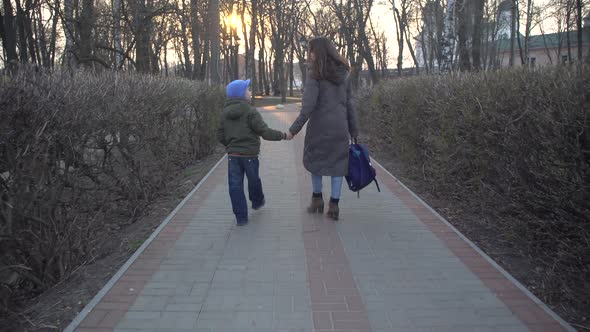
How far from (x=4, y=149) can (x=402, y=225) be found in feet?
12.6

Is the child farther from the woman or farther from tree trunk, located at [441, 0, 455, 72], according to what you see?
tree trunk, located at [441, 0, 455, 72]

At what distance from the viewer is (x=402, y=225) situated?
5.54 metres

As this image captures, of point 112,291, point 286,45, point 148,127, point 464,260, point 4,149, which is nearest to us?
point 4,149

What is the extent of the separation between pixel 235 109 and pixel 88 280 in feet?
7.09

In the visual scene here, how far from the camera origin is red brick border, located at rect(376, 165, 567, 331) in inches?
130

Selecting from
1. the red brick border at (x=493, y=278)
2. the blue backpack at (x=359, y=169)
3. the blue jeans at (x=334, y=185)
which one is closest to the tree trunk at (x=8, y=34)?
the blue jeans at (x=334, y=185)

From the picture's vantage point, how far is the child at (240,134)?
5.30 meters

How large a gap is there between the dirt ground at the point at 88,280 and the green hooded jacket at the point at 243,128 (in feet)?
4.35

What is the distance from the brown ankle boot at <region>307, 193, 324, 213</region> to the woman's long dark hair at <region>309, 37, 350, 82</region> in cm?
137

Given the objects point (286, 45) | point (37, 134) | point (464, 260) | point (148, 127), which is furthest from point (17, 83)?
point (286, 45)

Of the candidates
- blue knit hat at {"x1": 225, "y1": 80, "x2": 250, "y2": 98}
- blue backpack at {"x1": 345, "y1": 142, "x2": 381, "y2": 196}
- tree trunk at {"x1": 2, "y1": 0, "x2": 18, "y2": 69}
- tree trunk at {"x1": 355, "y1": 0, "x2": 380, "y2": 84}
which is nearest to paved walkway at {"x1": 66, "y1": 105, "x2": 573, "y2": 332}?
blue backpack at {"x1": 345, "y1": 142, "x2": 381, "y2": 196}

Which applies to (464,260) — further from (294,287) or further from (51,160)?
(51,160)

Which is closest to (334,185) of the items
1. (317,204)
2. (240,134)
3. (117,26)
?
(317,204)

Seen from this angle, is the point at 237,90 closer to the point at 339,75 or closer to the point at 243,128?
the point at 243,128
